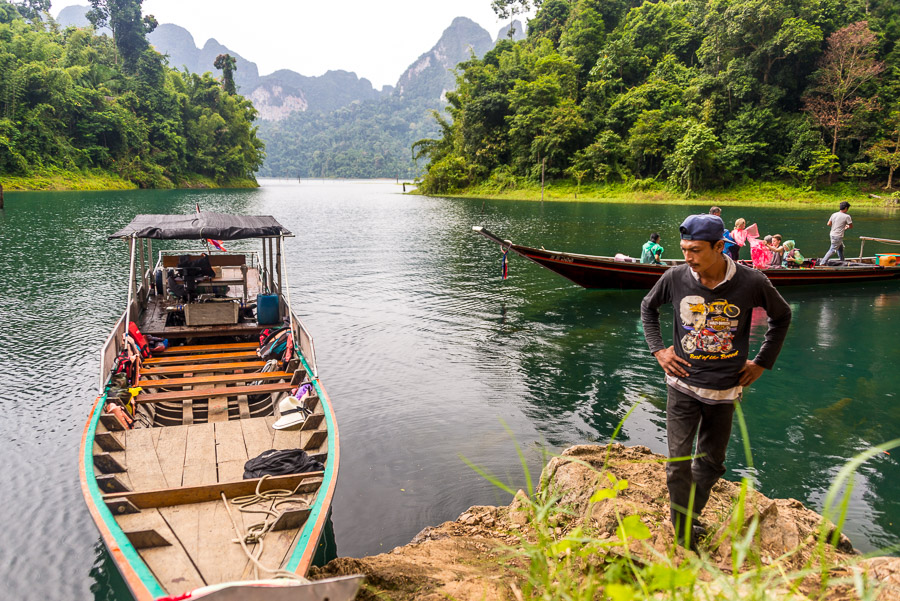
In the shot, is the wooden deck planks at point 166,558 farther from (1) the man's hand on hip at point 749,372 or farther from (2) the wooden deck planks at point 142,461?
(1) the man's hand on hip at point 749,372

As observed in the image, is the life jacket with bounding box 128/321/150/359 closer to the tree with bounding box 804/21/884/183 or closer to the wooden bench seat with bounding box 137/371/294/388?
the wooden bench seat with bounding box 137/371/294/388

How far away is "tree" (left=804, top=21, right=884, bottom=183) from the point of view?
4122 cm

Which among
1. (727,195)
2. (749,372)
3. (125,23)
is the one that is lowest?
(749,372)

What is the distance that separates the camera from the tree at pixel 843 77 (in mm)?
41219

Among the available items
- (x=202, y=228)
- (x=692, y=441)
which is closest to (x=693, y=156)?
(x=202, y=228)

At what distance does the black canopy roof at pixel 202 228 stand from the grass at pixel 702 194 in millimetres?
41658

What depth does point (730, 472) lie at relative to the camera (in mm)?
6355

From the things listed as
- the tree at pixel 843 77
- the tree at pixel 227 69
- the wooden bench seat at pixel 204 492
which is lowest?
the wooden bench seat at pixel 204 492

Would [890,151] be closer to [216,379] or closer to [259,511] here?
[216,379]

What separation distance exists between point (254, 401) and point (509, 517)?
12.5 feet

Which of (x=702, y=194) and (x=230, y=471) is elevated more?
(x=702, y=194)

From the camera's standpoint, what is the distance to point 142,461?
17.0ft

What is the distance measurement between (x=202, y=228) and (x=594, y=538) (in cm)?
766

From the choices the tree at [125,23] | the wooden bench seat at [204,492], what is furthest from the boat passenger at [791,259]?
the tree at [125,23]
